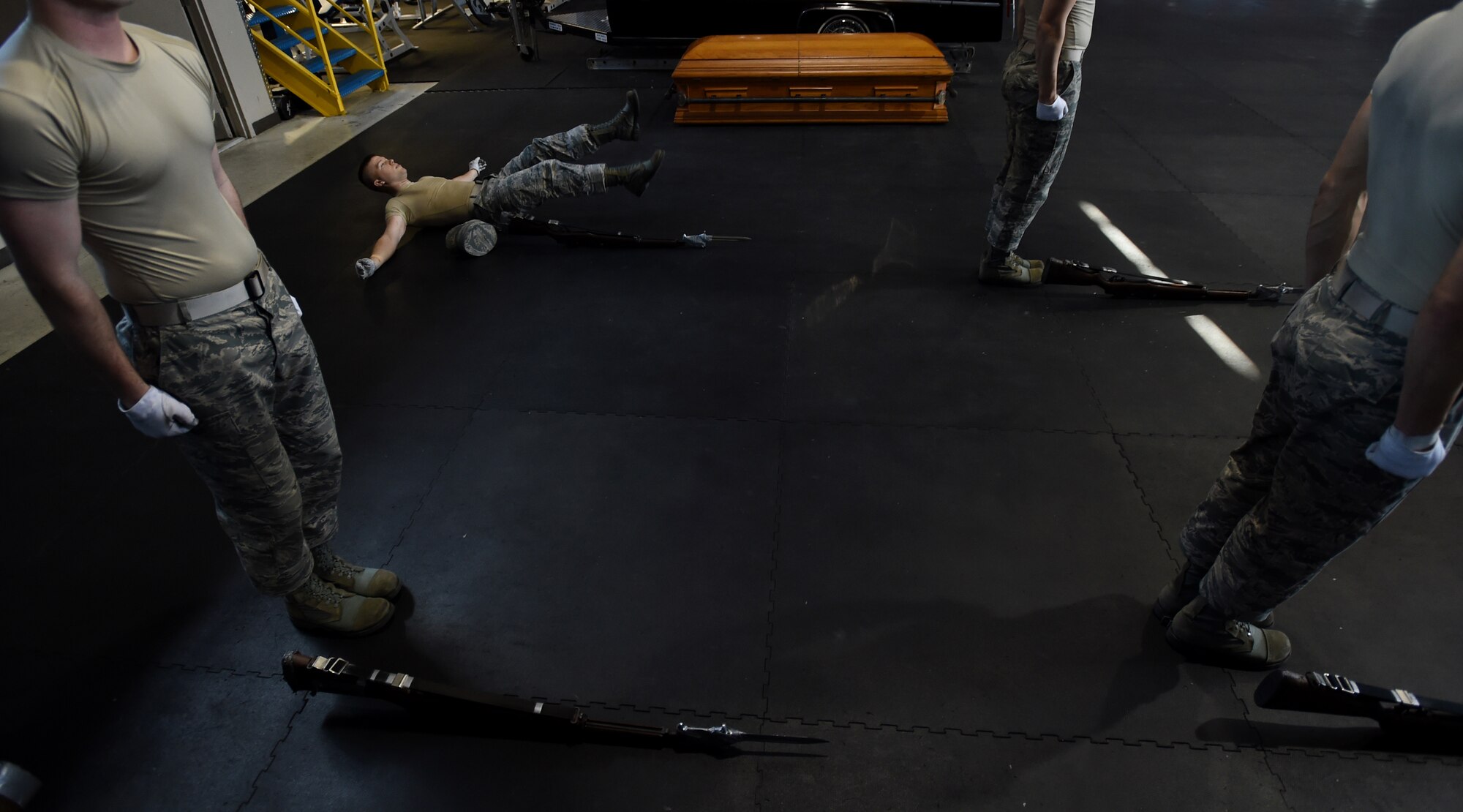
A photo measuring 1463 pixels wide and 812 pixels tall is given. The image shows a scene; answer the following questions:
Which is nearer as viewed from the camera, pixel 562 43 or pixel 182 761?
pixel 182 761

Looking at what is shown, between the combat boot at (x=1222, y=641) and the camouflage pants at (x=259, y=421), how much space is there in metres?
2.59

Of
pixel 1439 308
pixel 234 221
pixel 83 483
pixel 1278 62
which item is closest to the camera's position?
pixel 1439 308

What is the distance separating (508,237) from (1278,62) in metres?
8.28

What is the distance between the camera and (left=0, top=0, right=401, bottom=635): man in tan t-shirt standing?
4.78ft

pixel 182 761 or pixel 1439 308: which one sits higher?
pixel 1439 308

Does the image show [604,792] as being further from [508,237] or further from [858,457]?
[508,237]

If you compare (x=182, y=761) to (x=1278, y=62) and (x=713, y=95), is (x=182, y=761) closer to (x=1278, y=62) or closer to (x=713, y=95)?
(x=713, y=95)

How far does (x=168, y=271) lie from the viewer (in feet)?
5.69

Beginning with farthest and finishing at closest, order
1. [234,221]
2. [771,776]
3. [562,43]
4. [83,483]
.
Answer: [562,43]
[83,483]
[771,776]
[234,221]

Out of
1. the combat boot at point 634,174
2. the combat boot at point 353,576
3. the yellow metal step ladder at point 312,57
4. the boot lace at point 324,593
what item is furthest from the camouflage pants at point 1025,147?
the yellow metal step ladder at point 312,57

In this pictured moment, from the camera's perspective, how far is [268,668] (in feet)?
7.59

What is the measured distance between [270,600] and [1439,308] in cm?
317

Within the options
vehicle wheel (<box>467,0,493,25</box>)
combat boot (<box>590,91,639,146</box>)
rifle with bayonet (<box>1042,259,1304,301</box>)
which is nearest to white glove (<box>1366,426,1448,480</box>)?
rifle with bayonet (<box>1042,259,1304,301</box>)

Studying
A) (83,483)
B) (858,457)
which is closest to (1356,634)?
(858,457)
